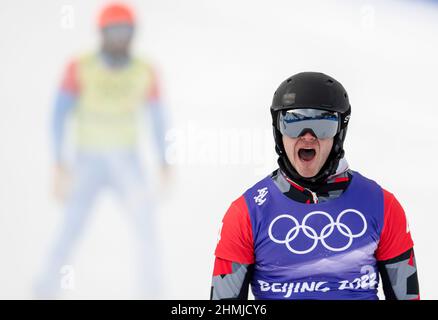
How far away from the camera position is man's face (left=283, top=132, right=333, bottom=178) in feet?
8.04

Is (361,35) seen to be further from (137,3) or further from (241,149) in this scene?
(137,3)

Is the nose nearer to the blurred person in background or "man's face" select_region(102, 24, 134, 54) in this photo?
the blurred person in background

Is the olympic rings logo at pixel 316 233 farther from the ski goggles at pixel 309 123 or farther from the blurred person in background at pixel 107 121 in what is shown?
the blurred person in background at pixel 107 121

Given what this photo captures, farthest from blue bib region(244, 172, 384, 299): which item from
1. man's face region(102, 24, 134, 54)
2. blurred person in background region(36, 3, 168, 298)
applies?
man's face region(102, 24, 134, 54)

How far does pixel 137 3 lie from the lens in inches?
209

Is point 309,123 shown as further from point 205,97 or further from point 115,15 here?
point 115,15

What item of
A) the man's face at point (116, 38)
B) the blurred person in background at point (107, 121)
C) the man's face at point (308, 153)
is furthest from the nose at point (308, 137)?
the man's face at point (116, 38)

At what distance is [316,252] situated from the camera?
2357 mm

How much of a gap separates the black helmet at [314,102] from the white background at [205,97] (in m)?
2.51

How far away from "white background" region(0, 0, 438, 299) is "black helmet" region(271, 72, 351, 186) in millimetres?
2507

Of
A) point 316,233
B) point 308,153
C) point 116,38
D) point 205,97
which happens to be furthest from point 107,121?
point 316,233

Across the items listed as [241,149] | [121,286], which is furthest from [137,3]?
[121,286]

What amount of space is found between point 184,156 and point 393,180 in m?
1.41

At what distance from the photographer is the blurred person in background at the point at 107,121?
5.24 metres
